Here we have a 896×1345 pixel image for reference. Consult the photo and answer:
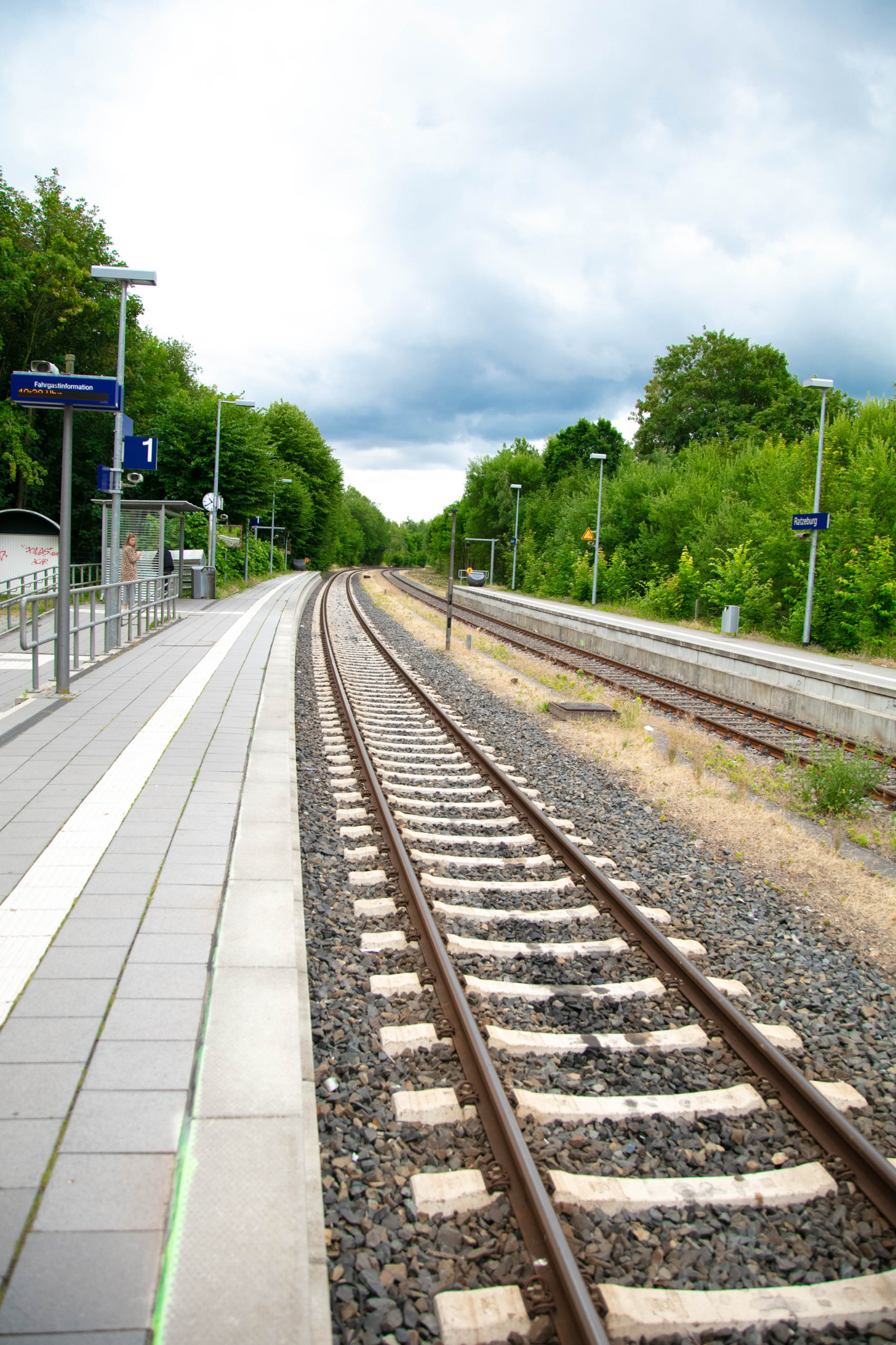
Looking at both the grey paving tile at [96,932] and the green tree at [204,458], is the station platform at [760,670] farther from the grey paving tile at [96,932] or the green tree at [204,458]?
→ the green tree at [204,458]

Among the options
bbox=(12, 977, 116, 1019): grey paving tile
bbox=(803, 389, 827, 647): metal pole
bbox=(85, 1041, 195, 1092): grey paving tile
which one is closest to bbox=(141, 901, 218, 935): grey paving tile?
bbox=(12, 977, 116, 1019): grey paving tile

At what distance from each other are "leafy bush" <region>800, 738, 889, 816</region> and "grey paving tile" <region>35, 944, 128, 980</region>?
672 cm

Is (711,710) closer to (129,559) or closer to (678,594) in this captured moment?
(129,559)

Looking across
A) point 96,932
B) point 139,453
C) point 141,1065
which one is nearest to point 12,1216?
point 141,1065

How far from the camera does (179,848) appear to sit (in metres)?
5.67

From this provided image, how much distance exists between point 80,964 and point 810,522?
21086 mm

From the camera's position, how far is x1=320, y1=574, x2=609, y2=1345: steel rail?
2.43m

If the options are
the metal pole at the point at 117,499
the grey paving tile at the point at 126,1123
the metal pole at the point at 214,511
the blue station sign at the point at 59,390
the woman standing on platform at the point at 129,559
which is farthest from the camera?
the metal pole at the point at 214,511

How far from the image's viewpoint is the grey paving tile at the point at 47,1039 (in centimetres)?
333

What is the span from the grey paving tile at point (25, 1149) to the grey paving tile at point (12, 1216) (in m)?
0.04

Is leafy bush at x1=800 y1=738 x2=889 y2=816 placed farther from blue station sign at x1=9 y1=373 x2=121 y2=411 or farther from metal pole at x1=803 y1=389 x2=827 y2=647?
metal pole at x1=803 y1=389 x2=827 y2=647

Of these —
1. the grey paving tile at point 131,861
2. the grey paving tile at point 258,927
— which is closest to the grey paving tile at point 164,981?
the grey paving tile at point 258,927

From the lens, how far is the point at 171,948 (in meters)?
4.26

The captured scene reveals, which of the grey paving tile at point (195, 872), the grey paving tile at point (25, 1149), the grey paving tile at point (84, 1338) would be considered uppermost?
the grey paving tile at point (195, 872)
